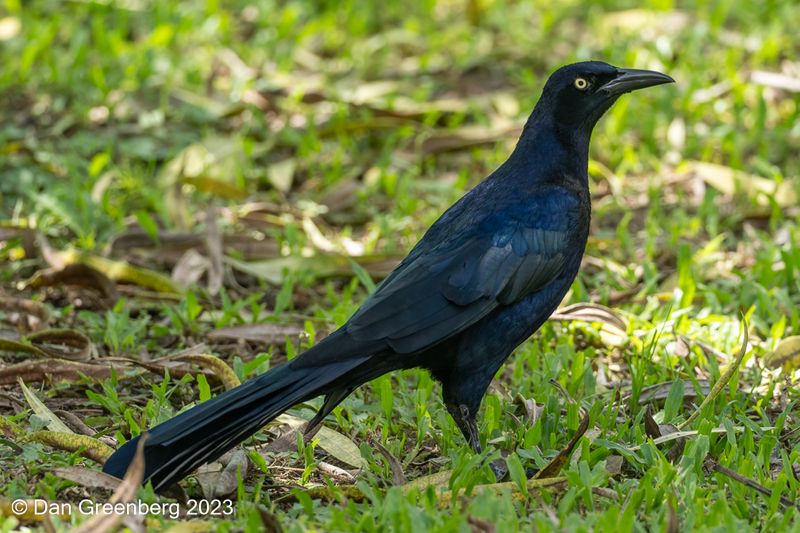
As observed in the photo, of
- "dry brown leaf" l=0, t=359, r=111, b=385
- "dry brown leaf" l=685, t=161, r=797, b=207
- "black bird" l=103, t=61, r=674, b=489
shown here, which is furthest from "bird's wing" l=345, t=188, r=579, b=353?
"dry brown leaf" l=685, t=161, r=797, b=207

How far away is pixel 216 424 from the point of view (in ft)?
11.1

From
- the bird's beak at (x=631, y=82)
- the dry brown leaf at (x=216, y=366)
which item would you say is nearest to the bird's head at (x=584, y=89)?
the bird's beak at (x=631, y=82)

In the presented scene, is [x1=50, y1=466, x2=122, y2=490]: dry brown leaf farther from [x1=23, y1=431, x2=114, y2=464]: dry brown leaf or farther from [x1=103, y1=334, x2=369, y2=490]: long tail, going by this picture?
[x1=23, y1=431, x2=114, y2=464]: dry brown leaf

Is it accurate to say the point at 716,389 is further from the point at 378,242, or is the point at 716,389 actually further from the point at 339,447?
the point at 378,242

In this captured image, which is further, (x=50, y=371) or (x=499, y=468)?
(x=50, y=371)

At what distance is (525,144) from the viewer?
428 centimetres

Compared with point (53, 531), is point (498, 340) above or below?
above

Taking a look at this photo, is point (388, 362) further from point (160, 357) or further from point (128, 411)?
point (160, 357)

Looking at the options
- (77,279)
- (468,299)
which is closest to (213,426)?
(468,299)

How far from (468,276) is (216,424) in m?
0.98

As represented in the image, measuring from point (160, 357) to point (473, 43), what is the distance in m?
3.98

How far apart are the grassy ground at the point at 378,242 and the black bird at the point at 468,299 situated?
0.66 ft

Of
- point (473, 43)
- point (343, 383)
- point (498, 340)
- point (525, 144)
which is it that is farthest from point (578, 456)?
point (473, 43)

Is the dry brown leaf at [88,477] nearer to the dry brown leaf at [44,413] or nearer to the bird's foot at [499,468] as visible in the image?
the dry brown leaf at [44,413]
